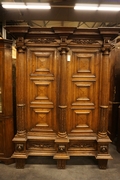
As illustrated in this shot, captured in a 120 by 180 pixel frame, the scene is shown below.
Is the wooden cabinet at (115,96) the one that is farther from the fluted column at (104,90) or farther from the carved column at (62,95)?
the carved column at (62,95)

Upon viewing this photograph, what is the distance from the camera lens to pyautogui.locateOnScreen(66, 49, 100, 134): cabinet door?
2.18 metres

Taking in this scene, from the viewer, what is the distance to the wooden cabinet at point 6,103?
2172 mm

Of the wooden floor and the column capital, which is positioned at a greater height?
the column capital

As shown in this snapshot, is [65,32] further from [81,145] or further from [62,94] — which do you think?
[81,145]

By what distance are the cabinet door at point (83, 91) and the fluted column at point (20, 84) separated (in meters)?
0.71

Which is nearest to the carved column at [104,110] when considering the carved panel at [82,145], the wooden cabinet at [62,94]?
the wooden cabinet at [62,94]

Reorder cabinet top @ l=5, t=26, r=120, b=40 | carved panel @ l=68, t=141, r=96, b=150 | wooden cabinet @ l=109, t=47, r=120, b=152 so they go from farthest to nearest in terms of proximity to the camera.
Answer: wooden cabinet @ l=109, t=47, r=120, b=152
carved panel @ l=68, t=141, r=96, b=150
cabinet top @ l=5, t=26, r=120, b=40

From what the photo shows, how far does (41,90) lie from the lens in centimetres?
221

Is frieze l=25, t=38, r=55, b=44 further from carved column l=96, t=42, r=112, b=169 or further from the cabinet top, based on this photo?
carved column l=96, t=42, r=112, b=169

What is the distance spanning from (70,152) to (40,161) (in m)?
0.59

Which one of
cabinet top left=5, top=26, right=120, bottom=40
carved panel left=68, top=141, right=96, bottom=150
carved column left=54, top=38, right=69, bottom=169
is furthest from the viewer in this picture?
carved panel left=68, top=141, right=96, bottom=150

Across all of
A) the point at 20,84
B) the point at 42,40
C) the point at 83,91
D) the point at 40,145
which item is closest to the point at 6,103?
the point at 20,84

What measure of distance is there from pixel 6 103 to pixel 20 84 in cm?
40

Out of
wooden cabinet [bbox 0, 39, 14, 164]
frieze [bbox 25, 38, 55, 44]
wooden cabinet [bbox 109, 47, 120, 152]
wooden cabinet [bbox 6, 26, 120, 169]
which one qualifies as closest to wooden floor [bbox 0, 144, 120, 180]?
wooden cabinet [bbox 6, 26, 120, 169]
